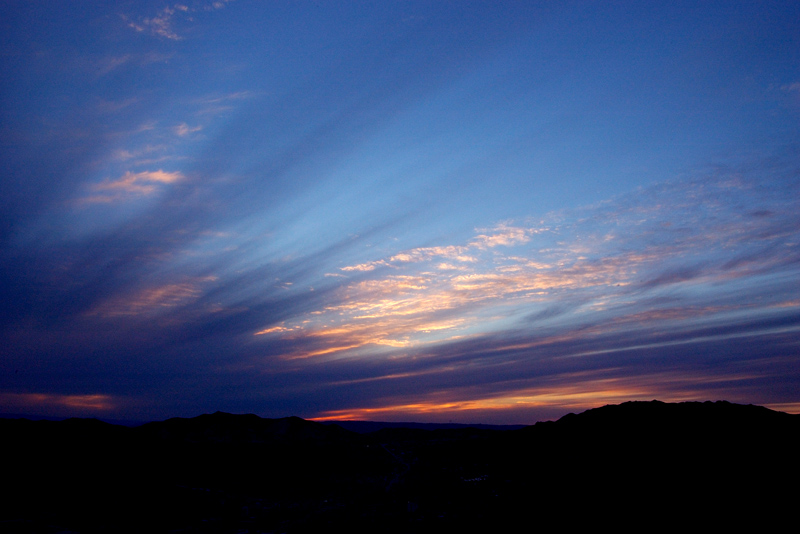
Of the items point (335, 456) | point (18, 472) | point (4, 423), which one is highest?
point (4, 423)

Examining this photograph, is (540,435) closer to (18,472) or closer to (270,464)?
(270,464)

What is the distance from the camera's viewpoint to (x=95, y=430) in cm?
4716

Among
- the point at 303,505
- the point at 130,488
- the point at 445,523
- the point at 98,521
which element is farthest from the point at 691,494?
the point at 130,488

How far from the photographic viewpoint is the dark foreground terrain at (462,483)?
64.0 feet

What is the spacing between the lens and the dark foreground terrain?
19516 mm

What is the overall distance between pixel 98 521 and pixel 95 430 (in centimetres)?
2909

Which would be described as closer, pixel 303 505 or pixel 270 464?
pixel 303 505

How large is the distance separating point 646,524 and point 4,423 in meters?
47.7

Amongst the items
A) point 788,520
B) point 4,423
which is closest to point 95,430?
point 4,423

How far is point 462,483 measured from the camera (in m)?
33.7

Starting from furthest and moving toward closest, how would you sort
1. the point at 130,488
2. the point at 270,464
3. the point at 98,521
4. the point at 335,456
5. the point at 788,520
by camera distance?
the point at 335,456 → the point at 270,464 → the point at 130,488 → the point at 98,521 → the point at 788,520

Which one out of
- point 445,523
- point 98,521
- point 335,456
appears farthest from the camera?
point 335,456

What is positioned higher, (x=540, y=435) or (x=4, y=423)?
(x=4, y=423)

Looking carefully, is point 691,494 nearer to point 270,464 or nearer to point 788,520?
point 788,520
